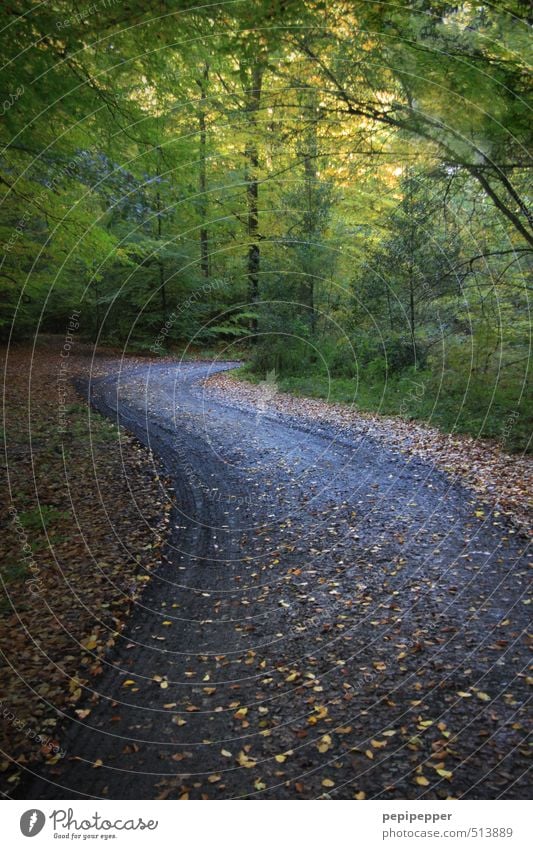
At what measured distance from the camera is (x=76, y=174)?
1005cm

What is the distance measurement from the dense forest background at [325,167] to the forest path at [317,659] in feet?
18.5

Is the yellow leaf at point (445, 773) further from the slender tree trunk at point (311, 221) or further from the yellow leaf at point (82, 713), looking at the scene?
the slender tree trunk at point (311, 221)

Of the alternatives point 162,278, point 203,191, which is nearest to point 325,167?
point 203,191

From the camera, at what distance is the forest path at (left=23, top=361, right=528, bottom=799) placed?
3.76 metres

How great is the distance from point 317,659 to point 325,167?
40.1ft

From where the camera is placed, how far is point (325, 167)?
43.7 feet

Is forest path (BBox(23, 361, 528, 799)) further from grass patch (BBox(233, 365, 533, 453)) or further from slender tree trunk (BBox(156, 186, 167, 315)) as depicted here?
slender tree trunk (BBox(156, 186, 167, 315))

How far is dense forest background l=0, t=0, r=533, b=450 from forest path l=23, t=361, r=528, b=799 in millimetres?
5629

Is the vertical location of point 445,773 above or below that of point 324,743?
above

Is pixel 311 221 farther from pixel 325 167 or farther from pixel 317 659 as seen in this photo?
pixel 317 659

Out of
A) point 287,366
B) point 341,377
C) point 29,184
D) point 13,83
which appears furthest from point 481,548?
point 287,366

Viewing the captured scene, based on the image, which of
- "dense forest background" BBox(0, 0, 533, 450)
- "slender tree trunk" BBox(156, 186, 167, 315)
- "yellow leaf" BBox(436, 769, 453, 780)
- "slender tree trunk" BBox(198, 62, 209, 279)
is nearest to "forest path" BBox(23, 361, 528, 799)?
"yellow leaf" BBox(436, 769, 453, 780)

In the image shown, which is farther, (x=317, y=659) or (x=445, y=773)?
(x=317, y=659)

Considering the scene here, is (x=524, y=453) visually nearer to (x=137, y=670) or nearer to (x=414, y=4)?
(x=414, y=4)
